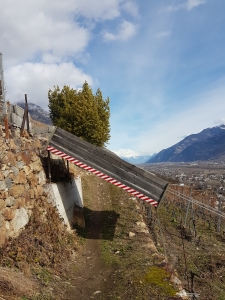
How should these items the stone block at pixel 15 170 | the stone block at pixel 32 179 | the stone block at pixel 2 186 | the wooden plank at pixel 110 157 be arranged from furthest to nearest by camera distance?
the wooden plank at pixel 110 157, the stone block at pixel 32 179, the stone block at pixel 15 170, the stone block at pixel 2 186

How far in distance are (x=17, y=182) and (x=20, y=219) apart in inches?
51.6

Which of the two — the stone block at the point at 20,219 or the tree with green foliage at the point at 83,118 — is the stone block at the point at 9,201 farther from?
the tree with green foliage at the point at 83,118

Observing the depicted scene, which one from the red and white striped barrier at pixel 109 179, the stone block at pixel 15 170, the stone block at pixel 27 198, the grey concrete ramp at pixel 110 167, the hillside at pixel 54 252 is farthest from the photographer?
the grey concrete ramp at pixel 110 167

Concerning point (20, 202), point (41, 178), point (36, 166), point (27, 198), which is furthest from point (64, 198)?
point (20, 202)

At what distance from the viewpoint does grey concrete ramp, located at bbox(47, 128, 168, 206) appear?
468 inches

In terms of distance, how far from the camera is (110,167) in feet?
40.7

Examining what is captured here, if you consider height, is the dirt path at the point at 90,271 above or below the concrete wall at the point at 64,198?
below

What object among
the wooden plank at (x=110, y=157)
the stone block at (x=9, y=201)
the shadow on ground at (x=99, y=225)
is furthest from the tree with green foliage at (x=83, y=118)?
the stone block at (x=9, y=201)

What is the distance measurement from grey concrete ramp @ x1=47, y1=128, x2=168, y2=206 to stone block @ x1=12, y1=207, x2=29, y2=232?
13.2 feet

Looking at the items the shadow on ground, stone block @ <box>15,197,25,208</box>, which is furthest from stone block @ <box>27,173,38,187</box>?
the shadow on ground

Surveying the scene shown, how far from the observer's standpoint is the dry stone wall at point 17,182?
8.13 metres

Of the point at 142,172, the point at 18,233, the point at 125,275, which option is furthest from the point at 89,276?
the point at 142,172

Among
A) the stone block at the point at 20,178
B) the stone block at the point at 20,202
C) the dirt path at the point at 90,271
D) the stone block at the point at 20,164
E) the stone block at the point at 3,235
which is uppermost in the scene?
the stone block at the point at 20,164

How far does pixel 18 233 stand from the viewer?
332 inches
